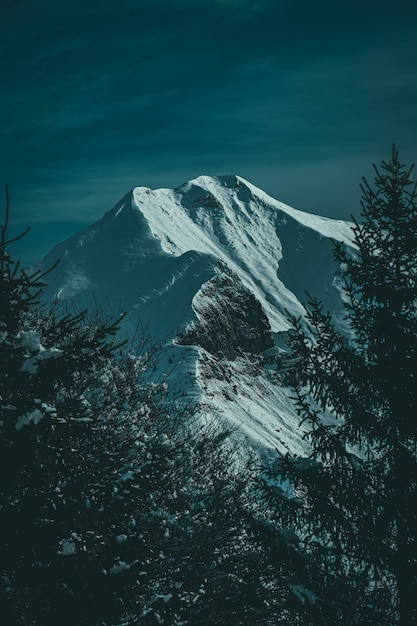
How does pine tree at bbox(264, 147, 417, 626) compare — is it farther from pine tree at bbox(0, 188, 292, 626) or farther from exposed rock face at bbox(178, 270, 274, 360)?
exposed rock face at bbox(178, 270, 274, 360)

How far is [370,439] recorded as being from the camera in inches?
340

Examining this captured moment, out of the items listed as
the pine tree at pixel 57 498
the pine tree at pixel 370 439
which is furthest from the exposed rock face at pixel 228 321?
the pine tree at pixel 57 498

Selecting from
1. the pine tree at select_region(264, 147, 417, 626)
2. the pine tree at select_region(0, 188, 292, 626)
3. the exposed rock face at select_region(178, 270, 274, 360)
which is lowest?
the pine tree at select_region(0, 188, 292, 626)

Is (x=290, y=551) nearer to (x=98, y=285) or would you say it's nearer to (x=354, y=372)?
(x=354, y=372)

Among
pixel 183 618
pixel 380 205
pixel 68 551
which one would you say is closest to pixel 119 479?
pixel 68 551

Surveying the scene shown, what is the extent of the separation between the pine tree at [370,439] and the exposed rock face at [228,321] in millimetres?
131629

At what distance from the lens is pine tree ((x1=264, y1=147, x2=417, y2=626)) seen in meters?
8.18

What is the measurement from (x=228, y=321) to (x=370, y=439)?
16239 centimetres

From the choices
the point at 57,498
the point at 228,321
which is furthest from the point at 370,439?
the point at 228,321

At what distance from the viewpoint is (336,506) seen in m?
8.73

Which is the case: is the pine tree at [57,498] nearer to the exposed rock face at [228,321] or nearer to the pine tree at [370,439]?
the pine tree at [370,439]

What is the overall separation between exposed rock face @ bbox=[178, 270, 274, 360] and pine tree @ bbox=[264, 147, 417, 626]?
13163 centimetres

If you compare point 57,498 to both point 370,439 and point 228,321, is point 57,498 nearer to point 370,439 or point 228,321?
point 370,439

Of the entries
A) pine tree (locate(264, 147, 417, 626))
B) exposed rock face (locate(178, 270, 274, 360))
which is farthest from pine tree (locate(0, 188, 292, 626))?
exposed rock face (locate(178, 270, 274, 360))
